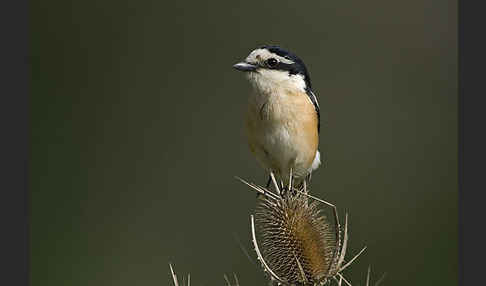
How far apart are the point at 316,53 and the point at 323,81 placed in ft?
0.86

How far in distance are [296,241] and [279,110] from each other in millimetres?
755

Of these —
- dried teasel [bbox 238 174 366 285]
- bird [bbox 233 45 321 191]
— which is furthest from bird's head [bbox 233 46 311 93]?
dried teasel [bbox 238 174 366 285]

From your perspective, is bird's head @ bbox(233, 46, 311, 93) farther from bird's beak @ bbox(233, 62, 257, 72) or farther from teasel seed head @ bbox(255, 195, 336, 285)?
teasel seed head @ bbox(255, 195, 336, 285)

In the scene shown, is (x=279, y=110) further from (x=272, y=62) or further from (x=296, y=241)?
(x=296, y=241)

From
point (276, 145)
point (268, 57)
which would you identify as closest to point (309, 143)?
point (276, 145)

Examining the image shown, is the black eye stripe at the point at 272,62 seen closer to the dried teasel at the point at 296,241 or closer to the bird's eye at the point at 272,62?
the bird's eye at the point at 272,62

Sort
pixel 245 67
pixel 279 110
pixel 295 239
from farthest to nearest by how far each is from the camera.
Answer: pixel 279 110 → pixel 245 67 → pixel 295 239

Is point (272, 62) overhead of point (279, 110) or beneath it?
overhead

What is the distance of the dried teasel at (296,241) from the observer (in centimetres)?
289

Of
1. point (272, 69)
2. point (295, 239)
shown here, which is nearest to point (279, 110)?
point (272, 69)

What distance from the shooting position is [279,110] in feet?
11.5

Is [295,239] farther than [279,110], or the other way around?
[279,110]

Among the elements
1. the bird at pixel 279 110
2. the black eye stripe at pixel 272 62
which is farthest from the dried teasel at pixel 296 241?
the black eye stripe at pixel 272 62

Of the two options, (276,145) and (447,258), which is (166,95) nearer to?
(447,258)
